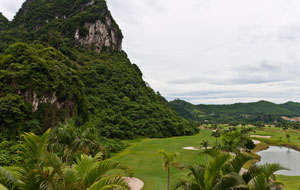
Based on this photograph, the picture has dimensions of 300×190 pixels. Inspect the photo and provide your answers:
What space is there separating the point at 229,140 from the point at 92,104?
45959mm

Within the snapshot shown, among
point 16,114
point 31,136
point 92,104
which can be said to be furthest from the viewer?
point 92,104

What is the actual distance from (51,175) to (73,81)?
131ft

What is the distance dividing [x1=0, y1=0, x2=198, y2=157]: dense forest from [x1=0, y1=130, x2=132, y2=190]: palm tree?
13.4m

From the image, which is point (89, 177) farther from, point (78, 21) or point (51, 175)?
point (78, 21)

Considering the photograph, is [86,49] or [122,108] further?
[86,49]

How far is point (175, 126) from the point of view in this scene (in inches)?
2598

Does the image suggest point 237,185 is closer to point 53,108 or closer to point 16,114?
point 16,114

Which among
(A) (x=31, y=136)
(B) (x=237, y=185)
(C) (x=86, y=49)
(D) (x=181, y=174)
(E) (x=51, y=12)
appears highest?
(E) (x=51, y=12)

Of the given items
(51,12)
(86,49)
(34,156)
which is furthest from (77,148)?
(51,12)

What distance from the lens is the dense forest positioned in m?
28.3

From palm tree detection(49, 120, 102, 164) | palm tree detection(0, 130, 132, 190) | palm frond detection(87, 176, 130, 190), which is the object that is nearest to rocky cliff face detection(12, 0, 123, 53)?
palm tree detection(49, 120, 102, 164)

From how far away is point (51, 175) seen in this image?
14.5 feet

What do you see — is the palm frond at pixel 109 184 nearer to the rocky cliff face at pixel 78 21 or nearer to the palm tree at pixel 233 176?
the palm tree at pixel 233 176

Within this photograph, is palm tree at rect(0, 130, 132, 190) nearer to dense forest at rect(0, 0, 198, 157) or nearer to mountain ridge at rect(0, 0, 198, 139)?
dense forest at rect(0, 0, 198, 157)
